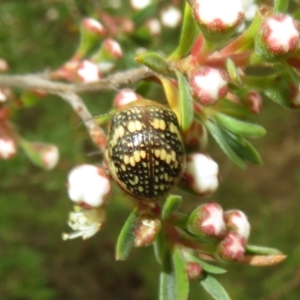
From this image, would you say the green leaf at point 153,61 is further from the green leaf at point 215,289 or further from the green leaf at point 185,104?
the green leaf at point 215,289

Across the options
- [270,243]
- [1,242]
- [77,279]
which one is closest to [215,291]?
[1,242]

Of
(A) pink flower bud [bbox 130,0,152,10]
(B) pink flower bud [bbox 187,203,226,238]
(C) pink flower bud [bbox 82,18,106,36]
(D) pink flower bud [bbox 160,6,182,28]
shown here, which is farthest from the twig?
(D) pink flower bud [bbox 160,6,182,28]

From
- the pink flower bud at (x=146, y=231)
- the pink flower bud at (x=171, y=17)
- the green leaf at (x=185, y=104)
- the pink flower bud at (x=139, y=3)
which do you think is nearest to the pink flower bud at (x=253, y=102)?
the green leaf at (x=185, y=104)

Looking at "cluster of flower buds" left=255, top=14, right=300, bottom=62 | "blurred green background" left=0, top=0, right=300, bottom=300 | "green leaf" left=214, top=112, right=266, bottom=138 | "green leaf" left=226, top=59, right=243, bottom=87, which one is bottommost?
"blurred green background" left=0, top=0, right=300, bottom=300

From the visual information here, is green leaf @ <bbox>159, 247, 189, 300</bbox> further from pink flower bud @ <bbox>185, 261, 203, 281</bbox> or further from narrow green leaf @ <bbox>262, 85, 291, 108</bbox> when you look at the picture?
narrow green leaf @ <bbox>262, 85, 291, 108</bbox>

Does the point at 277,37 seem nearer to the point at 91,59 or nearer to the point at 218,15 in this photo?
the point at 218,15
